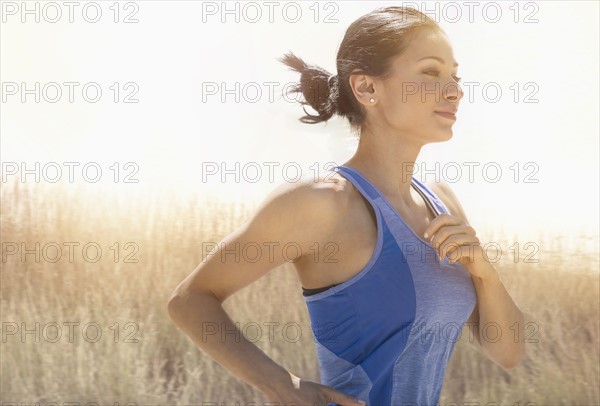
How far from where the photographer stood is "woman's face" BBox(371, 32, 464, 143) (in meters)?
1.87

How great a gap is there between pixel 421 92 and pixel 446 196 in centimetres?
37

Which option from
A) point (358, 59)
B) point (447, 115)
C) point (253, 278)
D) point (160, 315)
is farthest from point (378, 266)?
point (160, 315)

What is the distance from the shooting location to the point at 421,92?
1.87 metres

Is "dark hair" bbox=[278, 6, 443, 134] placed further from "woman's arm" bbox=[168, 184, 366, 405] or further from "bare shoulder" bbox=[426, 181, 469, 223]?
"woman's arm" bbox=[168, 184, 366, 405]

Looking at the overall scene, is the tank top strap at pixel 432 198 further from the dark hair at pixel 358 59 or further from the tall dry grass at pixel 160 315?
the tall dry grass at pixel 160 315

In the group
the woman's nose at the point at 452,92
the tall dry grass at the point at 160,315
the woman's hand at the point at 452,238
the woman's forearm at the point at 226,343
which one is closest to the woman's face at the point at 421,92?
the woman's nose at the point at 452,92

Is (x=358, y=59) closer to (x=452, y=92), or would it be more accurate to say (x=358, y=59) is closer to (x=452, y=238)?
(x=452, y=92)

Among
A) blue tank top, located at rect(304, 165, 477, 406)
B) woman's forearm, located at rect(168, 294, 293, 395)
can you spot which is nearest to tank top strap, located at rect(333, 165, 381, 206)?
blue tank top, located at rect(304, 165, 477, 406)

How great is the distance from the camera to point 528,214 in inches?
182

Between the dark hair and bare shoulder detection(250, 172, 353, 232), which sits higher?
the dark hair

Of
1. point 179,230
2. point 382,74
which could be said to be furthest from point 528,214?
point 382,74

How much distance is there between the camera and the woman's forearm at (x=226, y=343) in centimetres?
158

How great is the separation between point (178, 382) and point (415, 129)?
7.70ft

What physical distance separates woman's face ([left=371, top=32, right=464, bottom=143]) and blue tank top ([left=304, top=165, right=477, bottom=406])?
22cm
